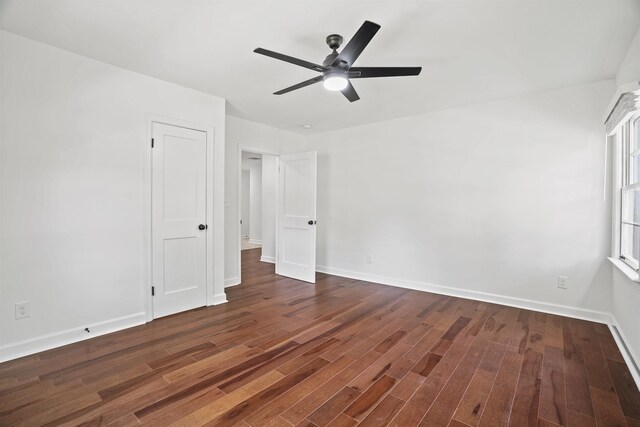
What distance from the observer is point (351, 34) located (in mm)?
2281

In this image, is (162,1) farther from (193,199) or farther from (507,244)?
(507,244)

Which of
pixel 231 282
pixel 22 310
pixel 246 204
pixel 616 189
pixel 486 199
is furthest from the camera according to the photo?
pixel 246 204

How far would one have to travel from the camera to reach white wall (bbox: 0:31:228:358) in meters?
2.38

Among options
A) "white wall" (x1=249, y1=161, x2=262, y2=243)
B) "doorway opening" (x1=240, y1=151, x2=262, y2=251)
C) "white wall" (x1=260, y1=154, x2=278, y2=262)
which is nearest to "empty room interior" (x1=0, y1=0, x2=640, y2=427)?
"white wall" (x1=260, y1=154, x2=278, y2=262)

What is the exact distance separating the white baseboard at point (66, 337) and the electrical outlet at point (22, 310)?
21 cm

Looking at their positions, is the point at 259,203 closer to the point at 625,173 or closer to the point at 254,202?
the point at 254,202

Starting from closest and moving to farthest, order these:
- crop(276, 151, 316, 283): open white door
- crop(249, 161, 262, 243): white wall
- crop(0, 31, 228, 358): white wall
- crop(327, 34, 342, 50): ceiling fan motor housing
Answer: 1. crop(327, 34, 342, 50): ceiling fan motor housing
2. crop(0, 31, 228, 358): white wall
3. crop(276, 151, 316, 283): open white door
4. crop(249, 161, 262, 243): white wall

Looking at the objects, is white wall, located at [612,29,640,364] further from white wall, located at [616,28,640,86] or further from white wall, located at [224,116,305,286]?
white wall, located at [224,116,305,286]

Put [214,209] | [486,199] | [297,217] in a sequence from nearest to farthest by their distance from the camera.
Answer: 1. [214,209]
2. [486,199]
3. [297,217]

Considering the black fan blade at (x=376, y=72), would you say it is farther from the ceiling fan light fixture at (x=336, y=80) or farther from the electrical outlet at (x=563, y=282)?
the electrical outlet at (x=563, y=282)

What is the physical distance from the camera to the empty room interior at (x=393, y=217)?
198 centimetres

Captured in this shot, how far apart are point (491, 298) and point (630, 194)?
179 centimetres

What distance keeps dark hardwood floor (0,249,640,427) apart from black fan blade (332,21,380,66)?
2318mm

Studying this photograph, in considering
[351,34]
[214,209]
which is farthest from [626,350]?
[214,209]
